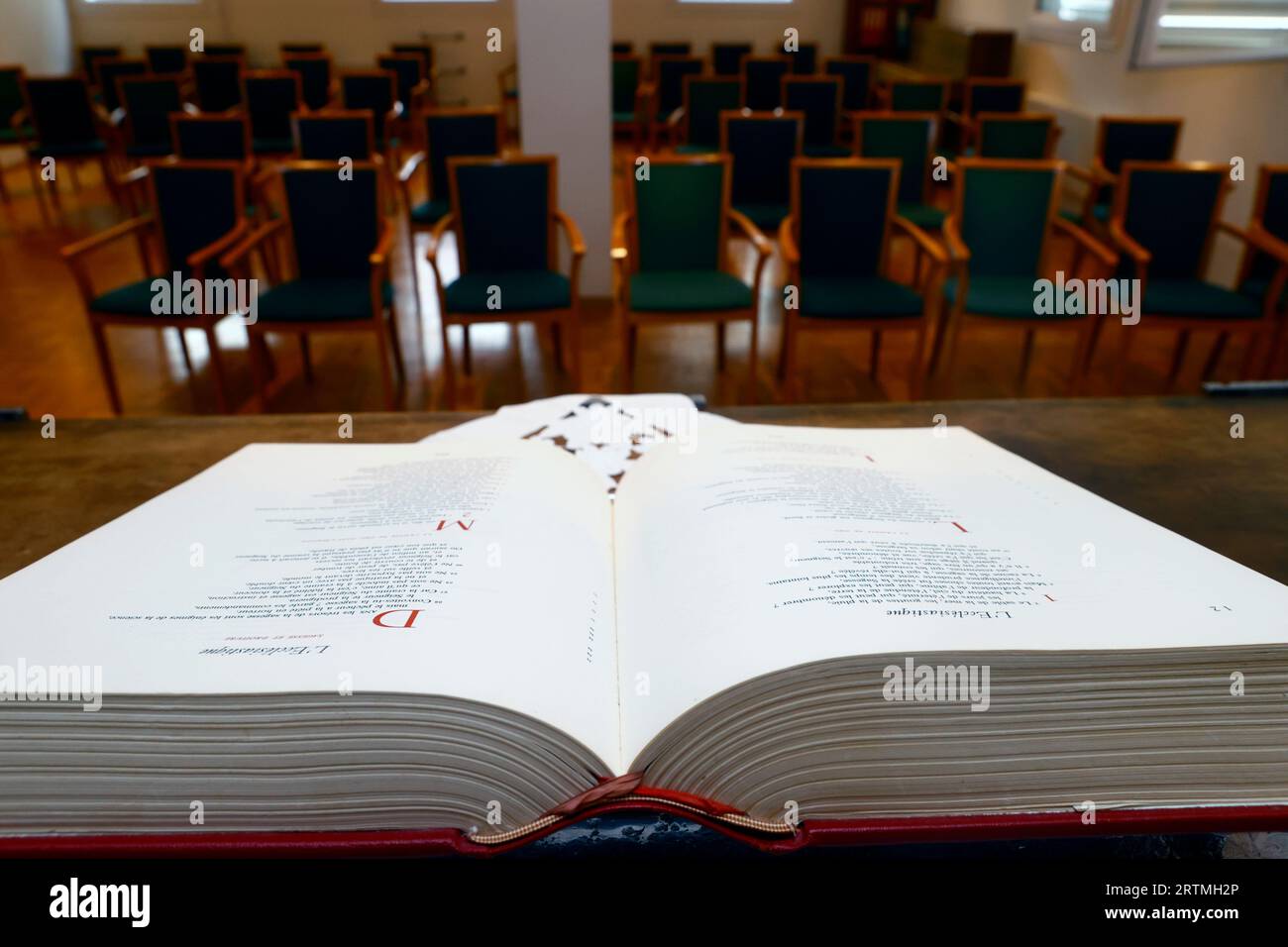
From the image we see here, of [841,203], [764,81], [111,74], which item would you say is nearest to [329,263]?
[841,203]

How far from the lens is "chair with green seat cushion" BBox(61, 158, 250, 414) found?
2807 mm

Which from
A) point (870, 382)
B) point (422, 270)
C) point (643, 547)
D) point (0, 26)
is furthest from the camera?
point (0, 26)

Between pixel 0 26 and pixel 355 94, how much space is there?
4.08 metres

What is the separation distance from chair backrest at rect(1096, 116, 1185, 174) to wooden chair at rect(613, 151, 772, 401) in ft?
7.08

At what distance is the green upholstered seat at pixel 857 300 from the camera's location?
2.81 m

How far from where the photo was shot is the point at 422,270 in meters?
4.60

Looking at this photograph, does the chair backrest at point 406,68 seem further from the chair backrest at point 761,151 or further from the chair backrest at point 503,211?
the chair backrest at point 503,211

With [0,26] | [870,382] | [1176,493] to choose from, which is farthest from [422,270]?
[0,26]

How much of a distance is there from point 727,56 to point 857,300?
5590 mm

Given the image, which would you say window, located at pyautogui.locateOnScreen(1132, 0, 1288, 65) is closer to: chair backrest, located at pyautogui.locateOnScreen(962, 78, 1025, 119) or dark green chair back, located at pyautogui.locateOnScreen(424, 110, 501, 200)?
chair backrest, located at pyautogui.locateOnScreen(962, 78, 1025, 119)

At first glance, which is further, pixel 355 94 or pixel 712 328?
pixel 355 94

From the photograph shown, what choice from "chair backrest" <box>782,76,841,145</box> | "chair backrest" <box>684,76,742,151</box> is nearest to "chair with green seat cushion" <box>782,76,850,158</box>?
"chair backrest" <box>782,76,841,145</box>

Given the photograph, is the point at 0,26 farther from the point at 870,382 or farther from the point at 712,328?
the point at 870,382

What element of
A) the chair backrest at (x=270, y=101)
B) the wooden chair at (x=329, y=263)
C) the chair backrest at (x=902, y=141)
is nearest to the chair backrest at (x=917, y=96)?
the chair backrest at (x=902, y=141)
